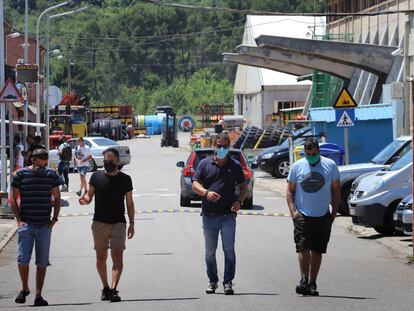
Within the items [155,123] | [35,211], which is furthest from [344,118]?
[155,123]

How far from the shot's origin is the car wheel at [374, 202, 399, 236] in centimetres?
1991

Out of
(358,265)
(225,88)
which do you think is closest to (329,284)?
(358,265)

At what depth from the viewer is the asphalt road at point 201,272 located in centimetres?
1210

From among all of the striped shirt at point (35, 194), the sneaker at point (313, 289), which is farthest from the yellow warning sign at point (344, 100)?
the striped shirt at point (35, 194)

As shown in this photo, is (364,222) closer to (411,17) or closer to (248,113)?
(411,17)

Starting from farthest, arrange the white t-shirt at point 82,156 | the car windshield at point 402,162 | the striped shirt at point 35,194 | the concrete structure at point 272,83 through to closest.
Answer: the concrete structure at point 272,83 < the white t-shirt at point 82,156 < the car windshield at point 402,162 < the striped shirt at point 35,194

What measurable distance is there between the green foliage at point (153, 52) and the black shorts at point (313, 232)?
13875 centimetres

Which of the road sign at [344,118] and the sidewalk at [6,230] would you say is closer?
the sidewalk at [6,230]

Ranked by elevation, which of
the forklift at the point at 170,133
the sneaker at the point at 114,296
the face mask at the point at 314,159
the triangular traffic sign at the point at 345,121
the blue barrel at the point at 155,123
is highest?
the face mask at the point at 314,159

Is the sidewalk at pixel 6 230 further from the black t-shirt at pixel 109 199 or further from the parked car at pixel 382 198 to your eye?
the black t-shirt at pixel 109 199

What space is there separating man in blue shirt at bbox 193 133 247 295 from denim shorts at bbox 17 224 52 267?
186 cm

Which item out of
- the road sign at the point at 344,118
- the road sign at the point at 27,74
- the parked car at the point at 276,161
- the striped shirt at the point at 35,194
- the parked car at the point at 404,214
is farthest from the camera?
the parked car at the point at 276,161

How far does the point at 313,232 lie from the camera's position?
12500 millimetres

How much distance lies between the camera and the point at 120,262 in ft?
40.6
